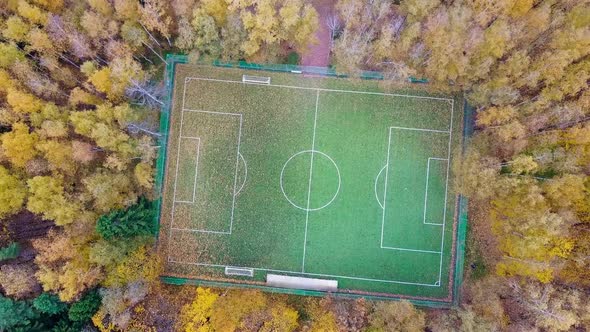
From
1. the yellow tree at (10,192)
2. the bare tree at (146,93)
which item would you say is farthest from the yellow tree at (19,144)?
the bare tree at (146,93)

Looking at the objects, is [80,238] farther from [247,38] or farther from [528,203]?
[528,203]

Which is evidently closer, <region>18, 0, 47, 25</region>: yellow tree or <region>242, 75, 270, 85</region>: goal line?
<region>18, 0, 47, 25</region>: yellow tree

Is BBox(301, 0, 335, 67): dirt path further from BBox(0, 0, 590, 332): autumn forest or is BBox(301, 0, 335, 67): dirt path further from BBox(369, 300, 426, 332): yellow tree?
BBox(369, 300, 426, 332): yellow tree

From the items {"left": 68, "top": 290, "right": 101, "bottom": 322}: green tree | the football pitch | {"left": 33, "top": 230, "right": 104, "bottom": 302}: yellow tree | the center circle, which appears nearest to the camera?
{"left": 33, "top": 230, "right": 104, "bottom": 302}: yellow tree

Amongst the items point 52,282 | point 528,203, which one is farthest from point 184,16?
point 528,203

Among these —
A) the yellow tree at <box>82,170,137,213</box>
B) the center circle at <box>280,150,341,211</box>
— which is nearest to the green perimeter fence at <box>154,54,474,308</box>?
the yellow tree at <box>82,170,137,213</box>

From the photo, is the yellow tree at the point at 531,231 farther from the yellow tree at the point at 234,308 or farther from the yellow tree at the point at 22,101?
the yellow tree at the point at 22,101
